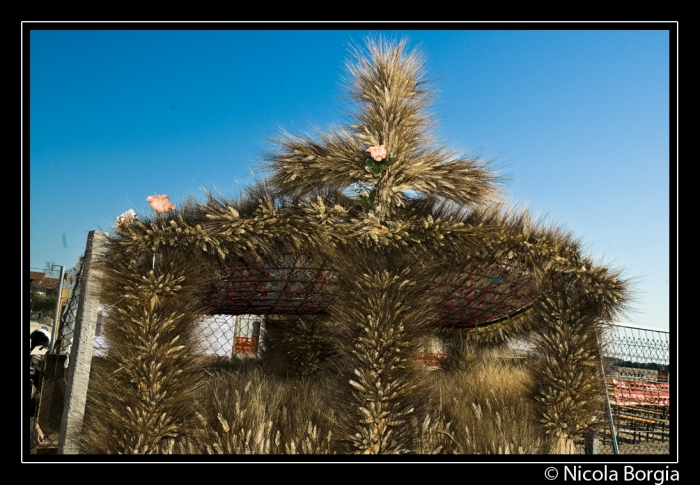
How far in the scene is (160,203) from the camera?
4.83 meters

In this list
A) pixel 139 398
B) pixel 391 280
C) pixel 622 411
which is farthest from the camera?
pixel 622 411

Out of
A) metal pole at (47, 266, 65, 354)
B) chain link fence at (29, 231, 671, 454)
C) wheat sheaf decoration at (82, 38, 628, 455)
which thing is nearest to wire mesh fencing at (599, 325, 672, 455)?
chain link fence at (29, 231, 671, 454)

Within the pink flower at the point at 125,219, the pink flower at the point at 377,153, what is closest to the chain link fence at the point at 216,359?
the pink flower at the point at 125,219

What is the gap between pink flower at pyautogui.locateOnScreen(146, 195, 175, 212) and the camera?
4.81 meters

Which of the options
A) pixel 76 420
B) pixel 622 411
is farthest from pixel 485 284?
pixel 622 411

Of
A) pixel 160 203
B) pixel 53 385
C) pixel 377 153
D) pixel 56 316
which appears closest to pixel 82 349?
pixel 160 203

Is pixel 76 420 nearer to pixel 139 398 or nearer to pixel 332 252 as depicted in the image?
pixel 139 398

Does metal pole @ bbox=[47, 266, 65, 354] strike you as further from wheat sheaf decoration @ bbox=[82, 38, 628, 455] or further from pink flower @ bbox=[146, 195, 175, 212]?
pink flower @ bbox=[146, 195, 175, 212]

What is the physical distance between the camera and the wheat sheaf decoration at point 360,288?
14.9 feet

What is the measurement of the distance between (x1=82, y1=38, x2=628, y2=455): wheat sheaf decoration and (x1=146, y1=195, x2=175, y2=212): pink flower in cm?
1

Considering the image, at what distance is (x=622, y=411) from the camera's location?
34.5 ft

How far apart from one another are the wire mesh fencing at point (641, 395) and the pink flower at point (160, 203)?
6.26 m

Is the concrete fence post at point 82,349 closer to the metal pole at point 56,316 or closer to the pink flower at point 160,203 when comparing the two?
the pink flower at point 160,203
